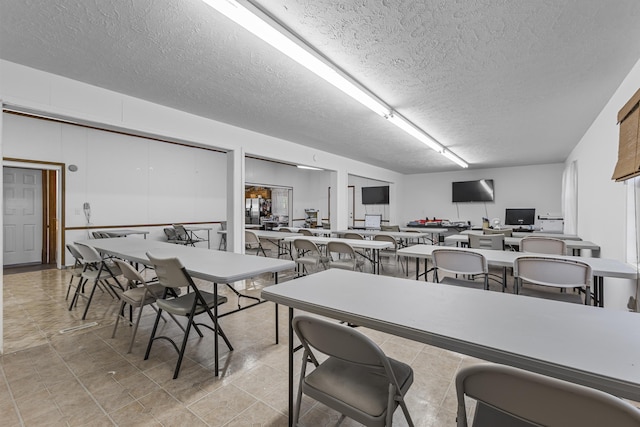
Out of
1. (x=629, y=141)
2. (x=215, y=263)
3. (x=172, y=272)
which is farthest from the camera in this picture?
(x=215, y=263)

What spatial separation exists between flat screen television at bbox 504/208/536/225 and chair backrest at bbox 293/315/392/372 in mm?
8899

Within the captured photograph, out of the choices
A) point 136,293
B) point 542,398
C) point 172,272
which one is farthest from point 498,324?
point 136,293

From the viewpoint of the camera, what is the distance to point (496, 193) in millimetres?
8648

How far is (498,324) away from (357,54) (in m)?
2.12

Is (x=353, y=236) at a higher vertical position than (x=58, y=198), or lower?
lower

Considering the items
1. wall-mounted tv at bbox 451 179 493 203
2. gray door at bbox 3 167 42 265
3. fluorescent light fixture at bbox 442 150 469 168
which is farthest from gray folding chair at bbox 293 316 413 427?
wall-mounted tv at bbox 451 179 493 203

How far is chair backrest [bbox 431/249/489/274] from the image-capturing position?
259 centimetres

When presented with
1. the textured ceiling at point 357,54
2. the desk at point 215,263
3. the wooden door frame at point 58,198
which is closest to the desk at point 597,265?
the desk at point 215,263

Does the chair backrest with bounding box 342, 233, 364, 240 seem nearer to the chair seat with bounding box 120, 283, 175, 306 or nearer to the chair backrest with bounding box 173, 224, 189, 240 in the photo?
the chair seat with bounding box 120, 283, 175, 306

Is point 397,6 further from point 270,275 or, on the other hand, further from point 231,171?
point 270,275

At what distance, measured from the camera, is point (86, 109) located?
2.88 meters

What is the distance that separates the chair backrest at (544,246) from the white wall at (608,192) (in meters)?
0.41

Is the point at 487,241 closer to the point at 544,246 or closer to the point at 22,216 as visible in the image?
the point at 544,246

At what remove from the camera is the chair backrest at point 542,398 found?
621 mm
